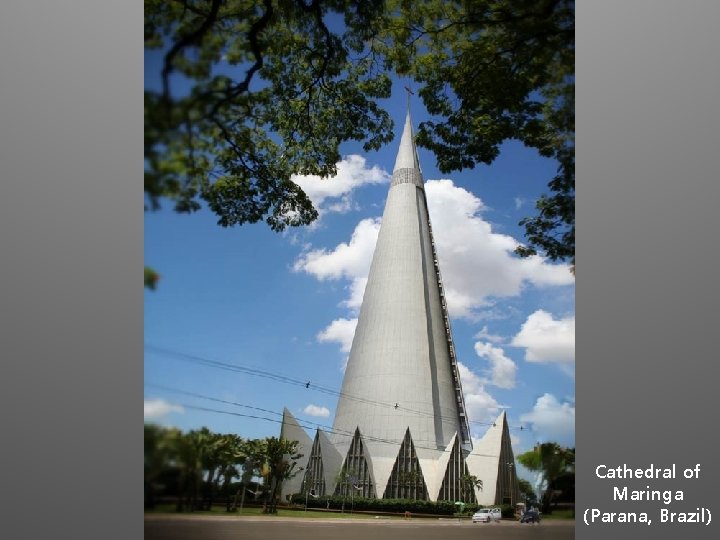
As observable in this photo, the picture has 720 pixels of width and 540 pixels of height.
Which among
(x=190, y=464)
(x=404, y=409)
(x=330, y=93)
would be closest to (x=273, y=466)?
(x=404, y=409)

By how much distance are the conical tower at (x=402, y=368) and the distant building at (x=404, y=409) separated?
0.04 metres

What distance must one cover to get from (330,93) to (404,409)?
64.5 feet

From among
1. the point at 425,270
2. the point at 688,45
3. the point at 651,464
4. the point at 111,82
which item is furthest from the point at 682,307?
the point at 425,270

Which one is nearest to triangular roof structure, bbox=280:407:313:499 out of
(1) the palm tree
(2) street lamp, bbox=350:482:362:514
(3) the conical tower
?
(3) the conical tower

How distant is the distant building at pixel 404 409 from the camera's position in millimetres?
23156

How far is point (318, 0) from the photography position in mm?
6078

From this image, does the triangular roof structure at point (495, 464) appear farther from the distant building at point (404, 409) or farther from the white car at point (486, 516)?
the white car at point (486, 516)

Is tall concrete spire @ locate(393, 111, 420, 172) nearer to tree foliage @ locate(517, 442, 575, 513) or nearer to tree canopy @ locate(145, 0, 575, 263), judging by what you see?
tree foliage @ locate(517, 442, 575, 513)

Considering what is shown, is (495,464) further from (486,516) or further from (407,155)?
(407,155)

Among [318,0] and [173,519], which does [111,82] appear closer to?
[318,0]

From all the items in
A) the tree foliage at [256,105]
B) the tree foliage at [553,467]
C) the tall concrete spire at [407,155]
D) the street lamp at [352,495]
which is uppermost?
the tall concrete spire at [407,155]

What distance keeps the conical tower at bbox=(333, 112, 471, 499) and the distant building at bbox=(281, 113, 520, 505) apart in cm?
4

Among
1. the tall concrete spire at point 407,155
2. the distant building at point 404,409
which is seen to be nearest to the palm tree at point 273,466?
the distant building at point 404,409

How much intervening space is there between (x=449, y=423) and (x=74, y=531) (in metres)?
23.0
